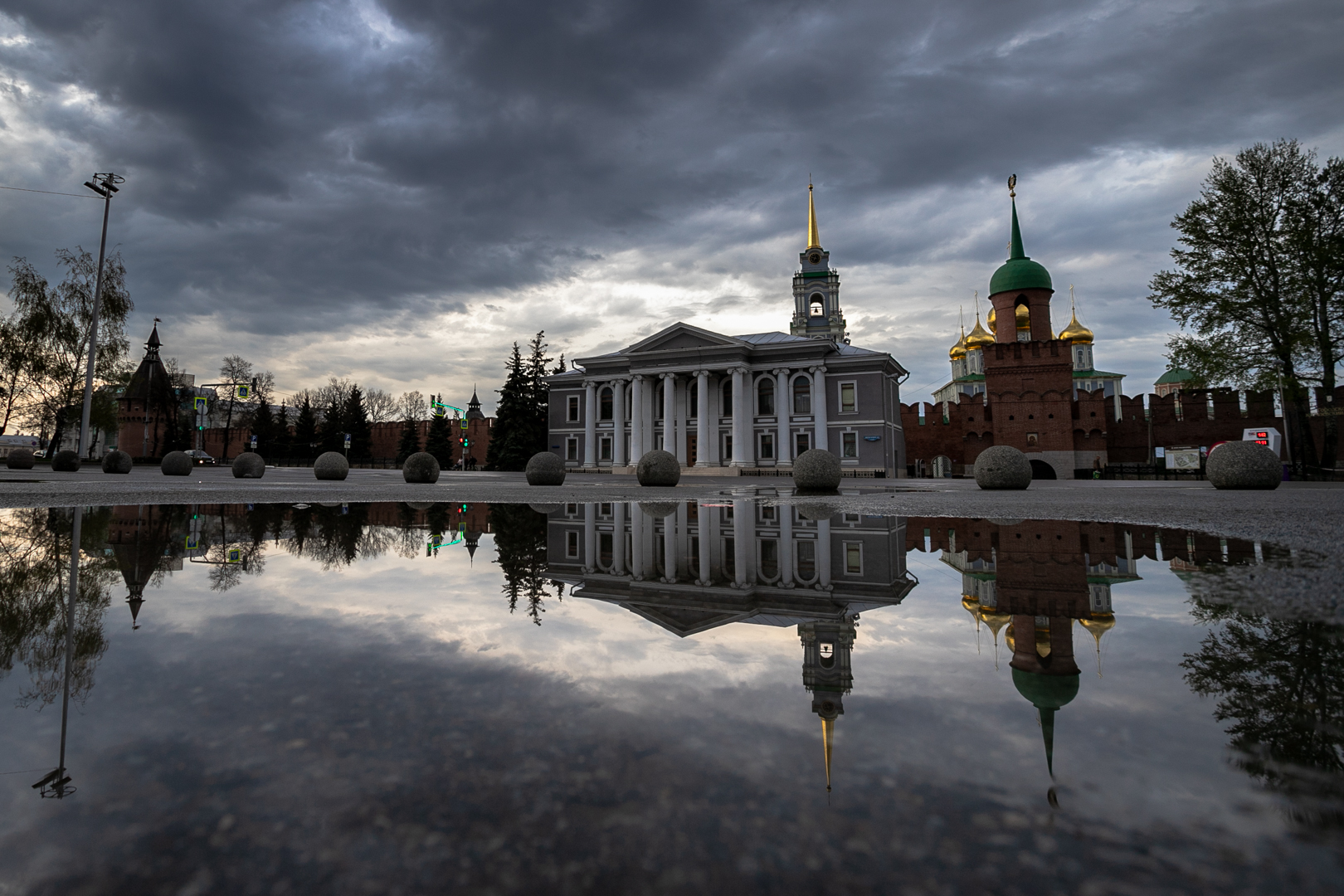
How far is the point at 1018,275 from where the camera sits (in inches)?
1740

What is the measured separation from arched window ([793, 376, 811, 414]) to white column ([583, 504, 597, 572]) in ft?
123

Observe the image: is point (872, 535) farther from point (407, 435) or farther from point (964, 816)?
point (407, 435)

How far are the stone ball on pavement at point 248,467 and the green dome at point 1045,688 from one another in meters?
25.6

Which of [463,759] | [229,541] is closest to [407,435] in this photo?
[229,541]

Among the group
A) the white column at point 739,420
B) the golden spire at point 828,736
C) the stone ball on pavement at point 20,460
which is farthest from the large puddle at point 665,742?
the white column at point 739,420

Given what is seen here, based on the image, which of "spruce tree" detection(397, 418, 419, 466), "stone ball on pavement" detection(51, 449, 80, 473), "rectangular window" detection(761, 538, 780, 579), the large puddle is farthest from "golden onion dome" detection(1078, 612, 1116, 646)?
"spruce tree" detection(397, 418, 419, 466)

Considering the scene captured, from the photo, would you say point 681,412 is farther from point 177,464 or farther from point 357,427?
point 357,427

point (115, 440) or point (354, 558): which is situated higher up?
point (115, 440)

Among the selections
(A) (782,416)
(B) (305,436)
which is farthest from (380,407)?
(A) (782,416)

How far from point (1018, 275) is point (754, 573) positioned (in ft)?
159

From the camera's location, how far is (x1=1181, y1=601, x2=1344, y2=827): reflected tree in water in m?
1.15

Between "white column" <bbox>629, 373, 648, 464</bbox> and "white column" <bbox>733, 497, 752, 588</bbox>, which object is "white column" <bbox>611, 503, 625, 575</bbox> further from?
"white column" <bbox>629, 373, 648, 464</bbox>

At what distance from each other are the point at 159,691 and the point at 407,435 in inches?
3019

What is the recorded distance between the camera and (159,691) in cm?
170
